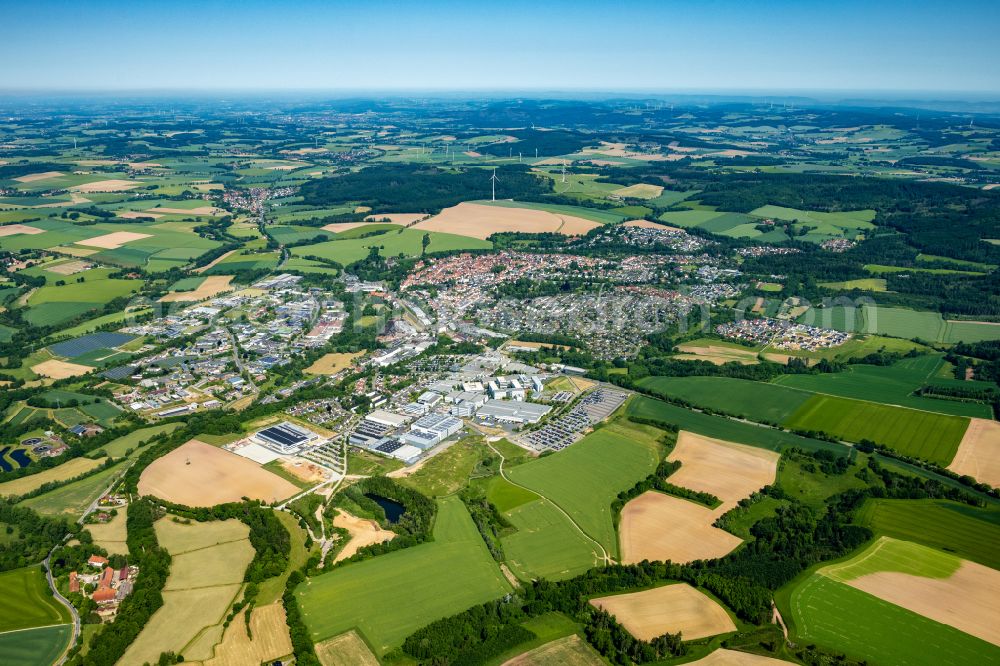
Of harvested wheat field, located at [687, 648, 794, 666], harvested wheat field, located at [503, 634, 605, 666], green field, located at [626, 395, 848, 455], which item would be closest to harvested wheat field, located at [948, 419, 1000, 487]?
green field, located at [626, 395, 848, 455]

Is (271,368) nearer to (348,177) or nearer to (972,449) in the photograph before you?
(972,449)

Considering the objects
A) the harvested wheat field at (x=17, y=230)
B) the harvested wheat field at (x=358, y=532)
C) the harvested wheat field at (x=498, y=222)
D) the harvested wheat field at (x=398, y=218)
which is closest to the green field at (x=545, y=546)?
the harvested wheat field at (x=358, y=532)

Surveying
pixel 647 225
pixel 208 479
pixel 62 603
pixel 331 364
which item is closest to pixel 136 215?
pixel 331 364

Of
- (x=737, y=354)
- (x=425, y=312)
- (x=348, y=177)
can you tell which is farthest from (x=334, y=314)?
(x=348, y=177)

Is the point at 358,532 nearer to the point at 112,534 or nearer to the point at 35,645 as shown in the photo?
the point at 112,534

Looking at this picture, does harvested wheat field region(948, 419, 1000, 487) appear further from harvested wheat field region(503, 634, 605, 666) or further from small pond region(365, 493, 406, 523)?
small pond region(365, 493, 406, 523)

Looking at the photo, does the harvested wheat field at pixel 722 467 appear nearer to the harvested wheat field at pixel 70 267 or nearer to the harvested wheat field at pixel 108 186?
the harvested wheat field at pixel 70 267
